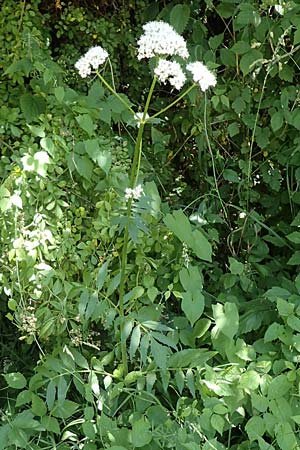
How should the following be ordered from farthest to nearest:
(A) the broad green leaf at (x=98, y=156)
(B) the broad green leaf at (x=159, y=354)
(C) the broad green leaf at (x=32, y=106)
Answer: (C) the broad green leaf at (x=32, y=106) → (A) the broad green leaf at (x=98, y=156) → (B) the broad green leaf at (x=159, y=354)

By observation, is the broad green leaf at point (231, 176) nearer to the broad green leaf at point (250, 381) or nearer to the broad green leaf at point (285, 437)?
the broad green leaf at point (250, 381)

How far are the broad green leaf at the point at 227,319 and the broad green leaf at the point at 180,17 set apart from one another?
94cm

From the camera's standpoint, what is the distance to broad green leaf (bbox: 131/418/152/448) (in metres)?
1.65

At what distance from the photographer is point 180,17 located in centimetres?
221

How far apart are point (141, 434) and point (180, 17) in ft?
4.35

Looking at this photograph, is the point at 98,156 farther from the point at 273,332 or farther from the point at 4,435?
the point at 4,435

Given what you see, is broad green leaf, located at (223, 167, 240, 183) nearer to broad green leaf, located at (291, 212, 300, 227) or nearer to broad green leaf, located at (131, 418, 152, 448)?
broad green leaf, located at (291, 212, 300, 227)

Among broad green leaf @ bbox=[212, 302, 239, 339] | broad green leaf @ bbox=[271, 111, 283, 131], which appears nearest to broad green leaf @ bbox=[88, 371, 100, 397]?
broad green leaf @ bbox=[212, 302, 239, 339]

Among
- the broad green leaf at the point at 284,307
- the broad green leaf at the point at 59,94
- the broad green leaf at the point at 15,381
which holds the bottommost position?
the broad green leaf at the point at 284,307

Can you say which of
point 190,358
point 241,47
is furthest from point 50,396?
point 241,47

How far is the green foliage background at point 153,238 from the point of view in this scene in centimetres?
177

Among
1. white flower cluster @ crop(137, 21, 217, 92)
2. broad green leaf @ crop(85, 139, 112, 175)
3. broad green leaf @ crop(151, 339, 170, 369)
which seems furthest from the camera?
broad green leaf @ crop(85, 139, 112, 175)

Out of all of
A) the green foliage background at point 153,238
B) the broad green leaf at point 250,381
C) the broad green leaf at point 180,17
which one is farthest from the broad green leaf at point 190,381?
the broad green leaf at point 180,17

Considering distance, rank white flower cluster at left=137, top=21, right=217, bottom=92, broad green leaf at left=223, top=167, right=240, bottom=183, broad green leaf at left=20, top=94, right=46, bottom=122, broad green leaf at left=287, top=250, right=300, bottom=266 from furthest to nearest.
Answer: broad green leaf at left=223, top=167, right=240, bottom=183
broad green leaf at left=287, top=250, right=300, bottom=266
broad green leaf at left=20, top=94, right=46, bottom=122
white flower cluster at left=137, top=21, right=217, bottom=92
